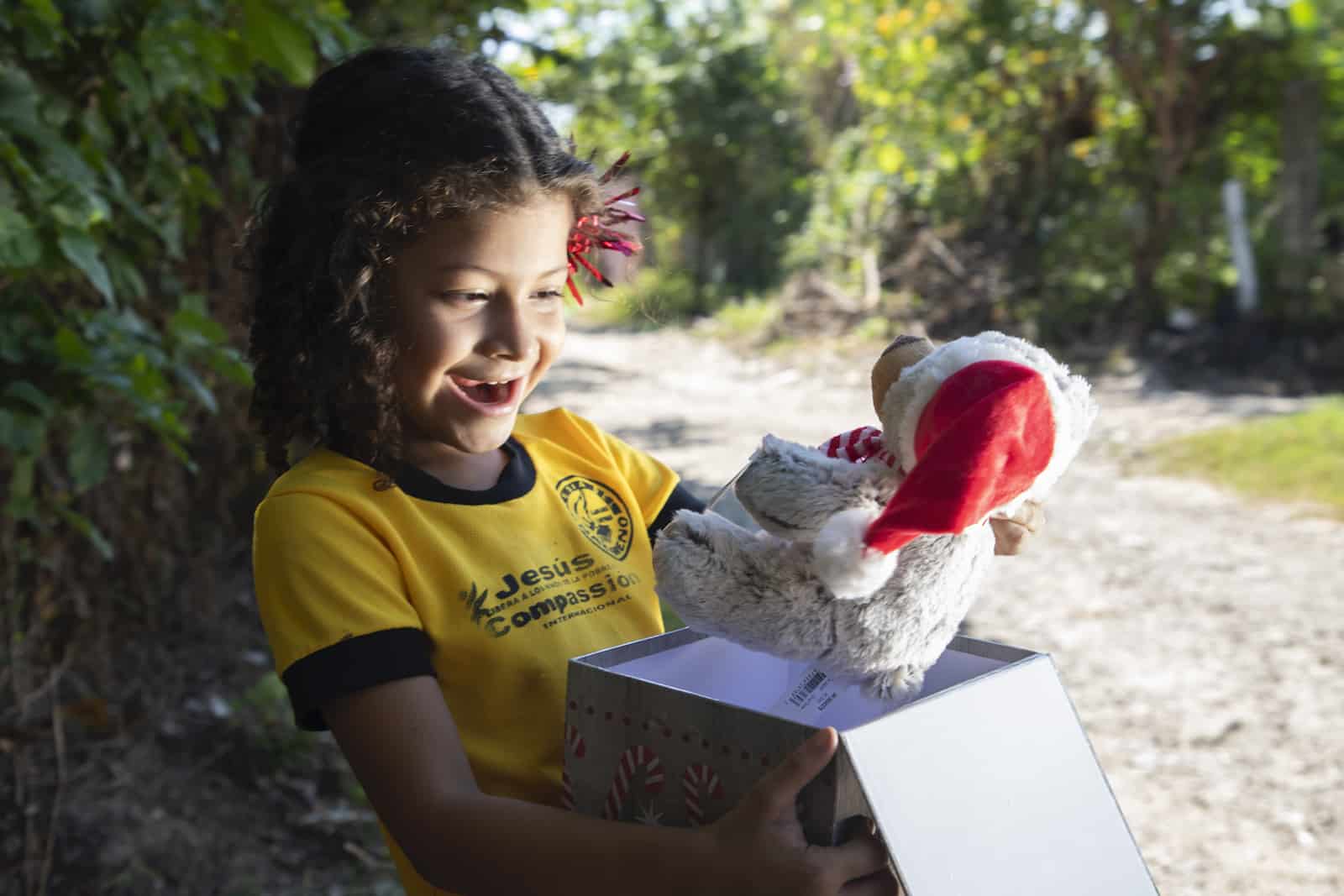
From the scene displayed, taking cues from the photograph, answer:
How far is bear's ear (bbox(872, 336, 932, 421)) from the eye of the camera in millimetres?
1046

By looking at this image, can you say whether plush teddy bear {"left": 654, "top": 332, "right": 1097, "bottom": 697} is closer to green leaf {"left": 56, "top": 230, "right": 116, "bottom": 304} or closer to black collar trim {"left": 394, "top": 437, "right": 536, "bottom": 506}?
black collar trim {"left": 394, "top": 437, "right": 536, "bottom": 506}

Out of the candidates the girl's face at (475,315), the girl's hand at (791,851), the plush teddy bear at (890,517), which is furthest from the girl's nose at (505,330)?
the girl's hand at (791,851)

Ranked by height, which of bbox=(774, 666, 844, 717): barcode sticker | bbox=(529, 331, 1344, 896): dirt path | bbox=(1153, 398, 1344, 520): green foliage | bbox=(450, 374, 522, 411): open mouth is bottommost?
bbox=(1153, 398, 1344, 520): green foliage

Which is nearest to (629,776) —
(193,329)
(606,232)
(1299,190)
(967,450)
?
(967,450)

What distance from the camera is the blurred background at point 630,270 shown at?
187 cm

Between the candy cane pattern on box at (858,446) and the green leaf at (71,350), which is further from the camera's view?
the green leaf at (71,350)

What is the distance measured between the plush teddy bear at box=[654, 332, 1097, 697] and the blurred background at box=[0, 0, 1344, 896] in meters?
0.56

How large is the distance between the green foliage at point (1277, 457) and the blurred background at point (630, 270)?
0.08 ft

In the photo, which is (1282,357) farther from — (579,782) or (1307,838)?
(579,782)

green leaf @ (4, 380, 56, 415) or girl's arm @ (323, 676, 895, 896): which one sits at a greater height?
green leaf @ (4, 380, 56, 415)

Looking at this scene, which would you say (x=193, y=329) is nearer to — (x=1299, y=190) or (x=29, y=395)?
(x=29, y=395)

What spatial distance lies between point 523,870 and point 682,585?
0.28 metres

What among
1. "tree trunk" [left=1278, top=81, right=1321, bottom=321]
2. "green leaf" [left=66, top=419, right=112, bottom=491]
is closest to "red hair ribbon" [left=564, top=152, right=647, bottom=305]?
"green leaf" [left=66, top=419, right=112, bottom=491]

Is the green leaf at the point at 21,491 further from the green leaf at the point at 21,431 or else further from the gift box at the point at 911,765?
the gift box at the point at 911,765
